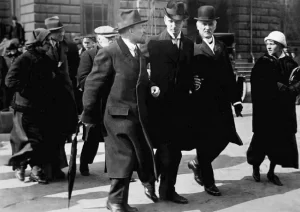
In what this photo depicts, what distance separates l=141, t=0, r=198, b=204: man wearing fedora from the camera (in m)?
5.29

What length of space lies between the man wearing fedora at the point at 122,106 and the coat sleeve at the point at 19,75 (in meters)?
1.39

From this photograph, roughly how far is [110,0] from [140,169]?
17597 millimetres

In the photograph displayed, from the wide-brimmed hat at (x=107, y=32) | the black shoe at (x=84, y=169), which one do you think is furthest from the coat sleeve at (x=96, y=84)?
the black shoe at (x=84, y=169)

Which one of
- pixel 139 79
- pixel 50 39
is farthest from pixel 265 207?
pixel 50 39

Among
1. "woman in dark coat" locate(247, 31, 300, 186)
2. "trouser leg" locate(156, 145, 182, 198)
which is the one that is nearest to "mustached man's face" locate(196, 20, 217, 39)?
"woman in dark coat" locate(247, 31, 300, 186)

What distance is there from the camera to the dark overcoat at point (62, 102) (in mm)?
6336

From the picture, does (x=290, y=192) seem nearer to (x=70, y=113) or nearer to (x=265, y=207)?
(x=265, y=207)

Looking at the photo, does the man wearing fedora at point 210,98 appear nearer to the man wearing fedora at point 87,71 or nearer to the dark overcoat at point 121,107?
the dark overcoat at point 121,107

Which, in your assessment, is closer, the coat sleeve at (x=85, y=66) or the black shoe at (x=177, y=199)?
the black shoe at (x=177, y=199)

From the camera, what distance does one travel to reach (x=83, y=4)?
21.4 metres

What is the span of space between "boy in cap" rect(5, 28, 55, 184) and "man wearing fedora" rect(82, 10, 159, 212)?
4.64 feet

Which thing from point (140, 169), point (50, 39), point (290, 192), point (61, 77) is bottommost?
point (290, 192)

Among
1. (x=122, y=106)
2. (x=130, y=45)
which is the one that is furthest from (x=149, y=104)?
(x=130, y=45)

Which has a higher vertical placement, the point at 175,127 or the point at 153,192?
the point at 175,127
